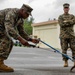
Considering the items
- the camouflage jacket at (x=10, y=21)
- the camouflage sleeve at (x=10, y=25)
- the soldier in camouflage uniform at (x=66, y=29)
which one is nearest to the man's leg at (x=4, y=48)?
the camouflage jacket at (x=10, y=21)

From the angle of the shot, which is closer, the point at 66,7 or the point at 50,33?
the point at 66,7

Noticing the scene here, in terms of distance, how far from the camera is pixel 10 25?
22.1ft

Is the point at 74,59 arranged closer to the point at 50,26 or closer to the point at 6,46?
the point at 6,46

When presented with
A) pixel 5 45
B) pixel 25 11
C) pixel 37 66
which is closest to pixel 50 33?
pixel 37 66

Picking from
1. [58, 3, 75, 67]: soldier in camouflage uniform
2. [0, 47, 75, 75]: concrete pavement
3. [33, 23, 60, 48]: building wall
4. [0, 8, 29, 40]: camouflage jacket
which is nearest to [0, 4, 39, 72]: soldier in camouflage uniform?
[0, 8, 29, 40]: camouflage jacket

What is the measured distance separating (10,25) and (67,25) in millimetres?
2864

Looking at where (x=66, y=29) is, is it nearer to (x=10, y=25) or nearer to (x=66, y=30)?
(x=66, y=30)

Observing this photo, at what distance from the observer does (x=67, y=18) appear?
9.38m

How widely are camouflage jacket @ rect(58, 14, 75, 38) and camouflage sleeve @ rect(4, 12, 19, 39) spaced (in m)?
2.67

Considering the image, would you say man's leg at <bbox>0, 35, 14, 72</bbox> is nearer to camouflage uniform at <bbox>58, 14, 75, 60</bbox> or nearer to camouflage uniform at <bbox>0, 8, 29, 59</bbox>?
camouflage uniform at <bbox>0, 8, 29, 59</bbox>

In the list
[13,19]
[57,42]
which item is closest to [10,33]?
[13,19]

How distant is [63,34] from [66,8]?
0.66 meters

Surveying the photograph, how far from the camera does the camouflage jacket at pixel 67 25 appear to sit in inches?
364

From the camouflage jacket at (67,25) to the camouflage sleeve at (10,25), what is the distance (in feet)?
8.75
